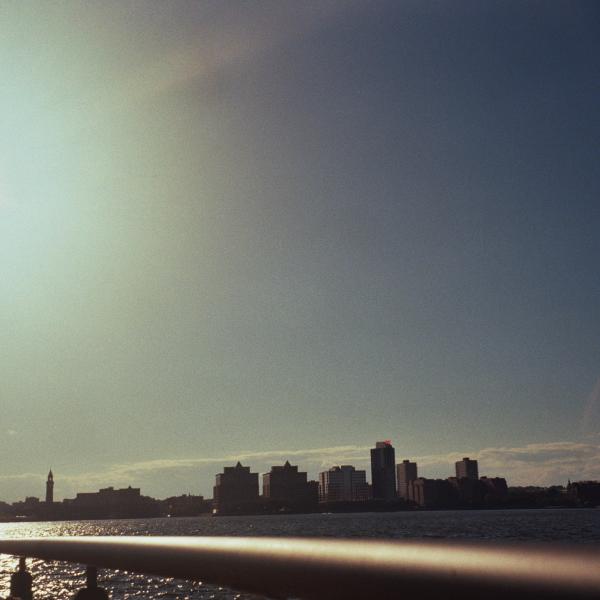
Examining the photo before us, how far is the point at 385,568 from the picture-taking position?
5.36 feet

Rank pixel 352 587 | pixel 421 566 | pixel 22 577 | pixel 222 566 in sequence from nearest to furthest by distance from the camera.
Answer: pixel 421 566 < pixel 352 587 < pixel 222 566 < pixel 22 577

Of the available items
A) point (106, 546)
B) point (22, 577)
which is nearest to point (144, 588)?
point (22, 577)

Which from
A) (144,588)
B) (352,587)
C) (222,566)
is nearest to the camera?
(352,587)

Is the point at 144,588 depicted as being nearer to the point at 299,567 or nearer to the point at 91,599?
the point at 91,599

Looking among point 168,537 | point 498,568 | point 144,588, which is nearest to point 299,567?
point 498,568

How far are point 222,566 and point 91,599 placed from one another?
3.63m

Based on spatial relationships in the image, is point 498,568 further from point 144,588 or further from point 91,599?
point 144,588

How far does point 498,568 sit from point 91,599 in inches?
187

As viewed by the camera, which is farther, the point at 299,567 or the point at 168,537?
the point at 168,537

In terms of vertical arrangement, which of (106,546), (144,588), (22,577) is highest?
(106,546)

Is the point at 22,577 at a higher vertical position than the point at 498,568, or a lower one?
lower

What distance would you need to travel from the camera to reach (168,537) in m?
2.97

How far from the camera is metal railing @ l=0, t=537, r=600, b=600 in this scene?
1.35 m

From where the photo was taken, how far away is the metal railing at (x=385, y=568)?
1.35 m
